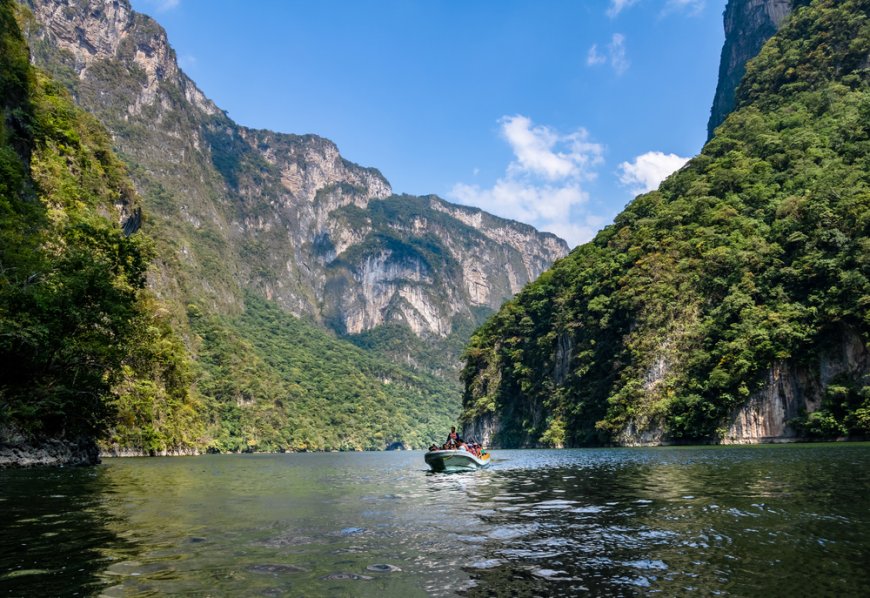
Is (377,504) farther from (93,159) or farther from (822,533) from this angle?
(93,159)

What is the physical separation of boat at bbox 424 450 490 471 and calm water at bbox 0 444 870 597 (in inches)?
604

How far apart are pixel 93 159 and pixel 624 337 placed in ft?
289

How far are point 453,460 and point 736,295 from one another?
176 feet

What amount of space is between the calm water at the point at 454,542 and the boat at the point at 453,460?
1535 centimetres

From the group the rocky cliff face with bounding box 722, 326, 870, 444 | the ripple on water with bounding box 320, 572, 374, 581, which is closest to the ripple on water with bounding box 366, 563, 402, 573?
the ripple on water with bounding box 320, 572, 374, 581

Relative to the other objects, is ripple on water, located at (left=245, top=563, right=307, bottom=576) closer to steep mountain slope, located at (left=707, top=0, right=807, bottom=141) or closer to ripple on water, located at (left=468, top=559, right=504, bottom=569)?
ripple on water, located at (left=468, top=559, right=504, bottom=569)

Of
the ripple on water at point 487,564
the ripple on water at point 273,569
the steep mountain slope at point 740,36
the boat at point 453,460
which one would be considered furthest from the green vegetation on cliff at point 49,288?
the steep mountain slope at point 740,36

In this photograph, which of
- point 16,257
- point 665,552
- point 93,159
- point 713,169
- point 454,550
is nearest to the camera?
point 665,552

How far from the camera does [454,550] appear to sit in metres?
11.7

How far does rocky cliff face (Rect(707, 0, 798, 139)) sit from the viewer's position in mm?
165750

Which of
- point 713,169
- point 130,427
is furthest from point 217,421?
point 713,169

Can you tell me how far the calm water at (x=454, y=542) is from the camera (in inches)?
346

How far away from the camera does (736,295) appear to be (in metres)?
75.4

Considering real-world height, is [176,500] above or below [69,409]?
below
